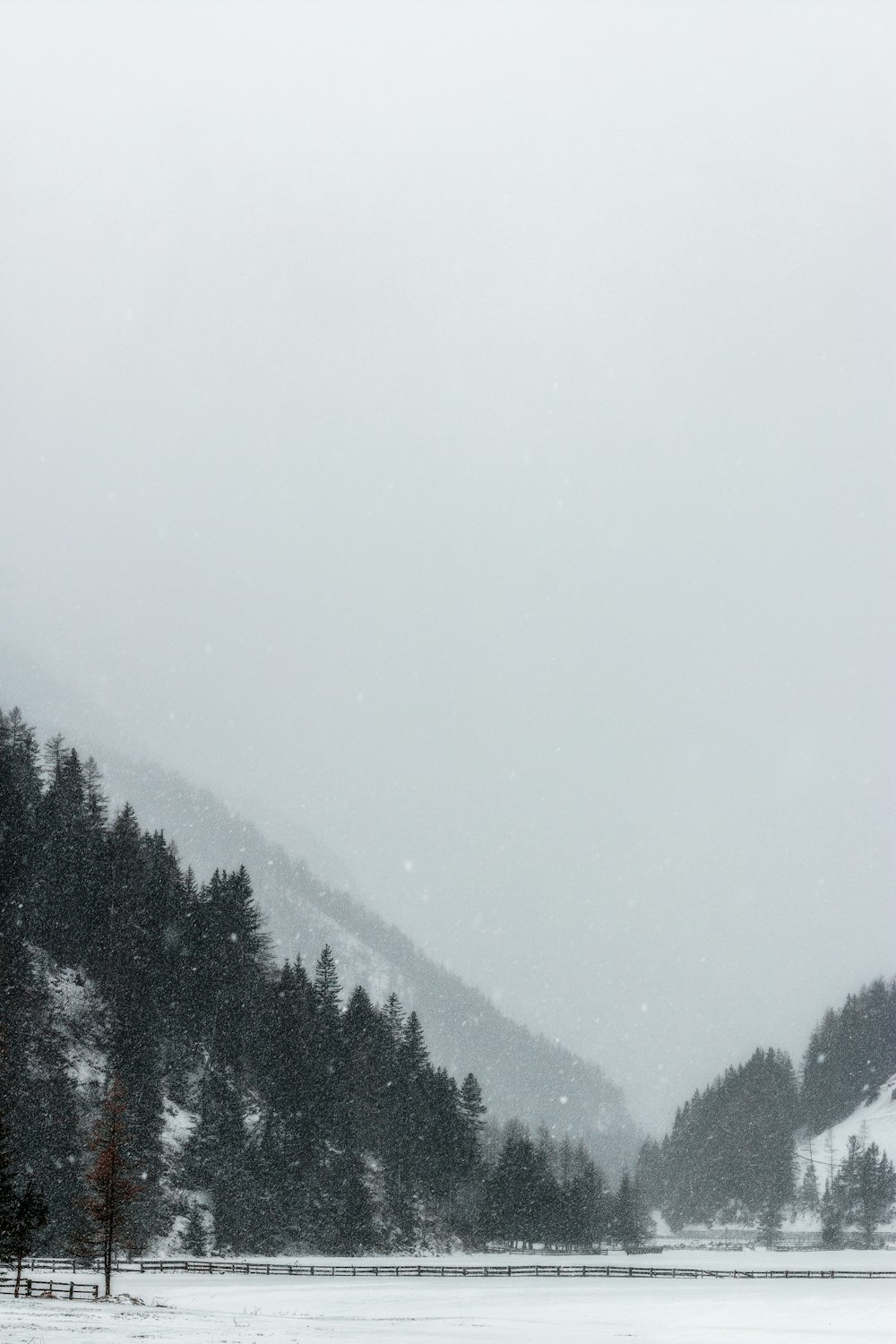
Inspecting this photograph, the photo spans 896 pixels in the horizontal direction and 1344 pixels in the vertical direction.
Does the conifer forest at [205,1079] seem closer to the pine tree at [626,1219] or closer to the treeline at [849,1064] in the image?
the pine tree at [626,1219]

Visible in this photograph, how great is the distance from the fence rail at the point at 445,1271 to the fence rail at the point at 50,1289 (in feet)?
15.3

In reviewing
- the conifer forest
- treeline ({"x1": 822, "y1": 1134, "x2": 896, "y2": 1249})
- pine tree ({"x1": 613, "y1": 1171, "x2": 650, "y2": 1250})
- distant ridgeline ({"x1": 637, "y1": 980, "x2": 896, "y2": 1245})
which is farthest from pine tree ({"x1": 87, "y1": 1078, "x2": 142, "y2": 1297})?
distant ridgeline ({"x1": 637, "y1": 980, "x2": 896, "y2": 1245})

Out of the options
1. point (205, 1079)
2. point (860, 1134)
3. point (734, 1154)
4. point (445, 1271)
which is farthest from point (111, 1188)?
point (860, 1134)

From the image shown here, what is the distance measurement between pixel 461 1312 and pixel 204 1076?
1709 inches

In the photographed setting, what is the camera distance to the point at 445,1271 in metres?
70.7

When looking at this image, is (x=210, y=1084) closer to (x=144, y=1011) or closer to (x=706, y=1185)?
(x=144, y=1011)

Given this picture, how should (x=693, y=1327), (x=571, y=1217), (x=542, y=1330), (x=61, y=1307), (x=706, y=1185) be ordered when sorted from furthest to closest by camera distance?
(x=706, y=1185), (x=571, y=1217), (x=693, y=1327), (x=542, y=1330), (x=61, y=1307)

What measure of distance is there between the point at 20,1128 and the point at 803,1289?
4984 cm

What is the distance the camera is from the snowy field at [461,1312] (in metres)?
33.4

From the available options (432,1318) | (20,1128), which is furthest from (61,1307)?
(20,1128)

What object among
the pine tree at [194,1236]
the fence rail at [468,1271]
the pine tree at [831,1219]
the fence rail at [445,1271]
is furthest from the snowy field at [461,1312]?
the pine tree at [831,1219]

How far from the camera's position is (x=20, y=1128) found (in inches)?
2692

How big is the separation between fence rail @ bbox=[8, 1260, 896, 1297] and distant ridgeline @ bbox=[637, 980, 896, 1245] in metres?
53.8

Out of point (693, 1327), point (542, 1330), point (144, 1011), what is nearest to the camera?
point (542, 1330)
